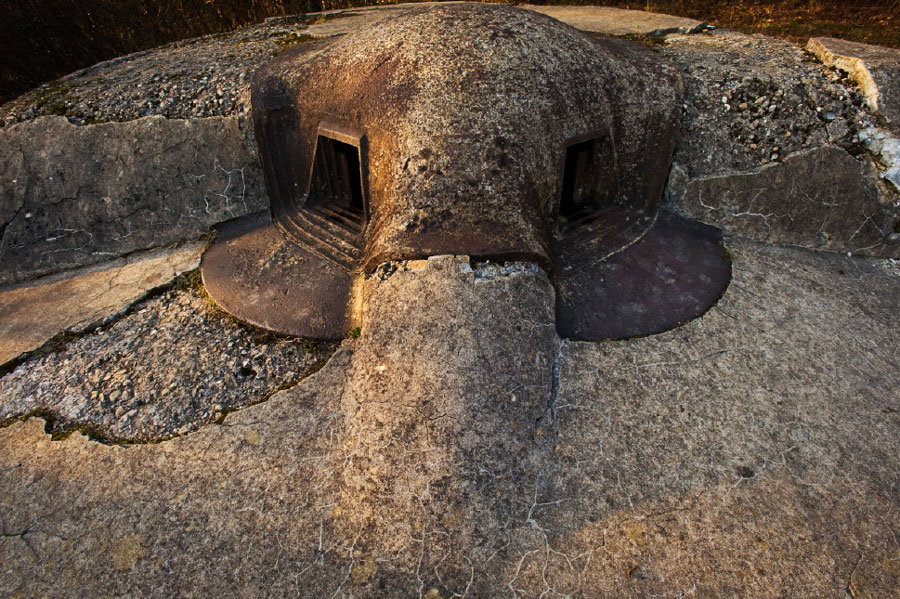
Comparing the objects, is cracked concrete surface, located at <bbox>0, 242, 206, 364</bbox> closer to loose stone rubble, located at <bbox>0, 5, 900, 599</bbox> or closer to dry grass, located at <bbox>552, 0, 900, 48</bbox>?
loose stone rubble, located at <bbox>0, 5, 900, 599</bbox>

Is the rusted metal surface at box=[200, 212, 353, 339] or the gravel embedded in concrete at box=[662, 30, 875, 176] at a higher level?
the gravel embedded in concrete at box=[662, 30, 875, 176]

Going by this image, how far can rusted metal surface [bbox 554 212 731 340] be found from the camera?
8.86 ft

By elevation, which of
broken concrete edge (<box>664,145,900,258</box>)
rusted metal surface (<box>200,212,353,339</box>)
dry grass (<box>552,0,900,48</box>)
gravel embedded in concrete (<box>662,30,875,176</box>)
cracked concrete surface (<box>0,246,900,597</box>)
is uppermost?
dry grass (<box>552,0,900,48</box>)

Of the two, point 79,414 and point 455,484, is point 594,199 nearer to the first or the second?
point 455,484

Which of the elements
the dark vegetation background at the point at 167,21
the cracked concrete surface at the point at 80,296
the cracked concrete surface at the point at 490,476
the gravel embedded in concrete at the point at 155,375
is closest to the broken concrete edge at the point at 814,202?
the cracked concrete surface at the point at 490,476

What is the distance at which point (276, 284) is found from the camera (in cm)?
300

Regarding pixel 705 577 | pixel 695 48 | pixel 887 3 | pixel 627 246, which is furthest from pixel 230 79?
pixel 887 3

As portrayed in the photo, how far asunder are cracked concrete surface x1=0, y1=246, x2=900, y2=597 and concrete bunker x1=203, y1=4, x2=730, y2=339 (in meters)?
0.30

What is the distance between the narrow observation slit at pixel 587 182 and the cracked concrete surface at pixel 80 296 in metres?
2.58

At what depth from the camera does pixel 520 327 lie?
237 centimetres

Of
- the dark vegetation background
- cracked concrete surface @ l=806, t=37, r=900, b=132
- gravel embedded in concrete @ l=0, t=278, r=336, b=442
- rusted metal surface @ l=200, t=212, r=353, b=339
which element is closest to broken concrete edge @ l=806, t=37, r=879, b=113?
cracked concrete surface @ l=806, t=37, r=900, b=132

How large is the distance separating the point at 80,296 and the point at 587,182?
3474 mm

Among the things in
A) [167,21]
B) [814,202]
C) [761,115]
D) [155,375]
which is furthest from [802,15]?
[155,375]

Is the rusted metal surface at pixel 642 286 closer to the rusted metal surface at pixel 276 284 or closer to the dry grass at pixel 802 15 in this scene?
the rusted metal surface at pixel 276 284
